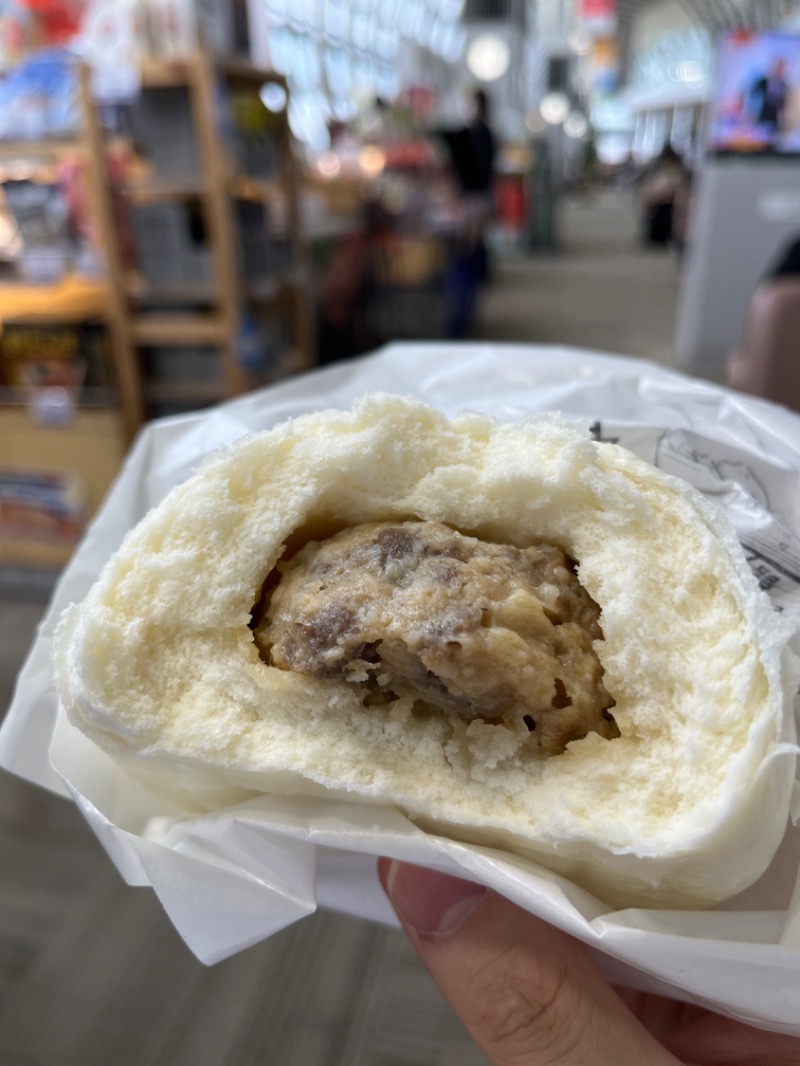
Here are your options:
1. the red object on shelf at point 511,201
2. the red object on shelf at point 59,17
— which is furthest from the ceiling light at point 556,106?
the red object on shelf at point 59,17

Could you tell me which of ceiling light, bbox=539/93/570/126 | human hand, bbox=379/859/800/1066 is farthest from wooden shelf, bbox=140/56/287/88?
ceiling light, bbox=539/93/570/126

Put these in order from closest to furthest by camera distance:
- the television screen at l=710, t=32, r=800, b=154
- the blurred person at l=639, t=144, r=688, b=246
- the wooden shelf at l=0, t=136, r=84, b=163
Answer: the wooden shelf at l=0, t=136, r=84, b=163 → the television screen at l=710, t=32, r=800, b=154 → the blurred person at l=639, t=144, r=688, b=246

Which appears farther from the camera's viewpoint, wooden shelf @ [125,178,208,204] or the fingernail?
wooden shelf @ [125,178,208,204]

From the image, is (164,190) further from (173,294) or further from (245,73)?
(245,73)

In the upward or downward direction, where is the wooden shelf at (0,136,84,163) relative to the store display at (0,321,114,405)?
upward

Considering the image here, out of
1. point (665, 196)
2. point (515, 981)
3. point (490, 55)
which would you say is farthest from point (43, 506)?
point (490, 55)

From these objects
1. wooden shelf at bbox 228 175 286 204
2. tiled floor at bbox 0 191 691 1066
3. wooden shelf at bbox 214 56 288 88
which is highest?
wooden shelf at bbox 214 56 288 88

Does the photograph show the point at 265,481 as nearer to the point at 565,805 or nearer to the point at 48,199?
the point at 565,805

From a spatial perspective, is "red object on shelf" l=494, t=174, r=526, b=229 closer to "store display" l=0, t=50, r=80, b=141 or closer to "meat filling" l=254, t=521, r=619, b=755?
"store display" l=0, t=50, r=80, b=141
